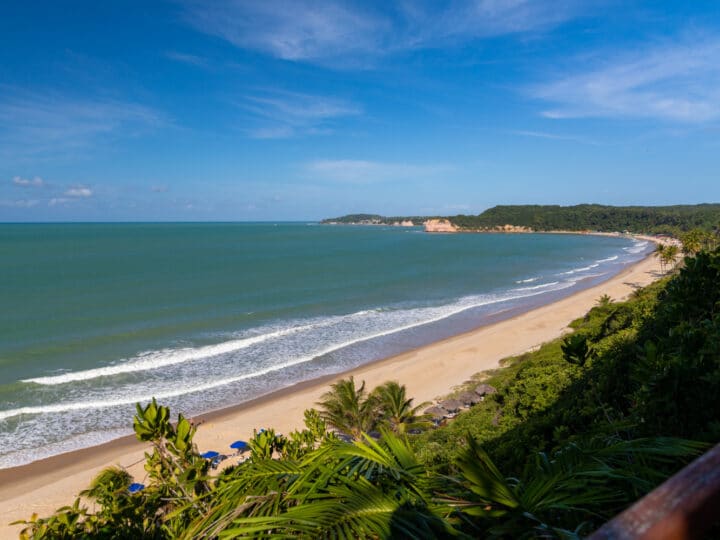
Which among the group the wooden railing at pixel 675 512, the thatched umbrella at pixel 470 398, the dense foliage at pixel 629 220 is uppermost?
the dense foliage at pixel 629 220

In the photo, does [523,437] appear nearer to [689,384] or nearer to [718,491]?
[689,384]

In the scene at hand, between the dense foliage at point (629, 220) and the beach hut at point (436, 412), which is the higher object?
the dense foliage at point (629, 220)

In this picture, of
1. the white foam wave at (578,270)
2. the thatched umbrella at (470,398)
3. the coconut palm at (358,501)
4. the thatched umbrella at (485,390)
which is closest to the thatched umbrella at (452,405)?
the thatched umbrella at (470,398)

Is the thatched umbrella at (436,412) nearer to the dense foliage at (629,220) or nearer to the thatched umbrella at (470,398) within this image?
the thatched umbrella at (470,398)

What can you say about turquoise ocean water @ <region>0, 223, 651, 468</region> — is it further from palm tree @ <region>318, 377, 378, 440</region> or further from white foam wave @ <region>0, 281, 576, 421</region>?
palm tree @ <region>318, 377, 378, 440</region>

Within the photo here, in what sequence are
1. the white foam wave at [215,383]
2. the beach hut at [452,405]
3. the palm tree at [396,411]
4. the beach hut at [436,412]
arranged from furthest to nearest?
the white foam wave at [215,383]
the beach hut at [452,405]
the beach hut at [436,412]
the palm tree at [396,411]

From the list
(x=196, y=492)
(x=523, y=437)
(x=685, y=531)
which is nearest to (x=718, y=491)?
(x=685, y=531)

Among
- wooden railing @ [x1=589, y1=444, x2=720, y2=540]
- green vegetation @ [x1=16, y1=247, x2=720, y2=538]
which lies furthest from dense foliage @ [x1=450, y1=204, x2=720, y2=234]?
wooden railing @ [x1=589, y1=444, x2=720, y2=540]
